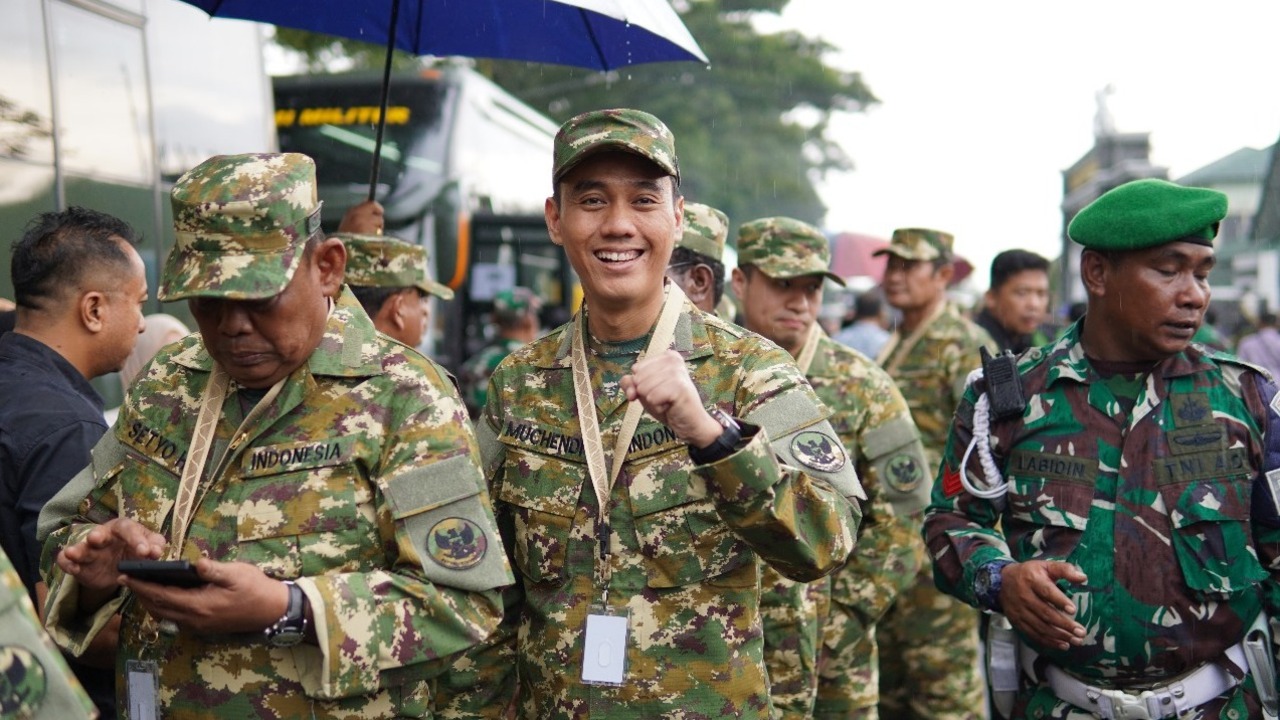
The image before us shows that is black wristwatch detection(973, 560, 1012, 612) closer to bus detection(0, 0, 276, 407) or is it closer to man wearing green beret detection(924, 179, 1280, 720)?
man wearing green beret detection(924, 179, 1280, 720)

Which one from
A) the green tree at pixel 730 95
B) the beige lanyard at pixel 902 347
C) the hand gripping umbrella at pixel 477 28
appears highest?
the green tree at pixel 730 95

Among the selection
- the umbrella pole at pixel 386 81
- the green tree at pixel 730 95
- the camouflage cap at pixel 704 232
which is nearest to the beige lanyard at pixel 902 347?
the camouflage cap at pixel 704 232

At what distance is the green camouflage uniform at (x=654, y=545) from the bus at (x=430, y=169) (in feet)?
28.6

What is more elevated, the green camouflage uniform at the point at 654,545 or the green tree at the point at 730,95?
the green tree at the point at 730,95

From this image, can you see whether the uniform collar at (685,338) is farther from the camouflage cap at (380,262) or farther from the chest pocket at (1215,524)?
the camouflage cap at (380,262)

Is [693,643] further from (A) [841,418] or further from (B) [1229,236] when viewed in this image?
(B) [1229,236]

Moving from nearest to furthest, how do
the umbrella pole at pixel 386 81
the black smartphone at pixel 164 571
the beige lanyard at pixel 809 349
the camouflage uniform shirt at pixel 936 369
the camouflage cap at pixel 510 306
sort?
the black smartphone at pixel 164 571 → the umbrella pole at pixel 386 81 → the beige lanyard at pixel 809 349 → the camouflage uniform shirt at pixel 936 369 → the camouflage cap at pixel 510 306

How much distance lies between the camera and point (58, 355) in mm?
3586

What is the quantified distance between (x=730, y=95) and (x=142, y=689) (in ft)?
102

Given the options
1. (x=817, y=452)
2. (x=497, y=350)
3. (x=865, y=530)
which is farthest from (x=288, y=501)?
(x=497, y=350)

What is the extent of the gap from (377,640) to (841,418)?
104 inches

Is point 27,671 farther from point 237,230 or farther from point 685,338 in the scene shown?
point 685,338

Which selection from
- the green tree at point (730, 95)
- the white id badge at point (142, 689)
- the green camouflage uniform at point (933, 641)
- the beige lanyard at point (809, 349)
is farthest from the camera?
the green tree at point (730, 95)

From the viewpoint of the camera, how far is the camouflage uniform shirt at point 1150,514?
3037mm
